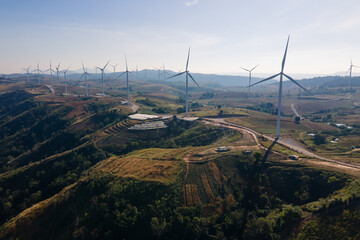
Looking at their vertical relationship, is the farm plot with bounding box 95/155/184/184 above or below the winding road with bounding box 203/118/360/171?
below

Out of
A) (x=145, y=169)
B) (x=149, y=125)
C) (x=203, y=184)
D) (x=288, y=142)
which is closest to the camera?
(x=203, y=184)

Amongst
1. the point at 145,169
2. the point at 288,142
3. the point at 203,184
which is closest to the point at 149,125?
the point at 145,169

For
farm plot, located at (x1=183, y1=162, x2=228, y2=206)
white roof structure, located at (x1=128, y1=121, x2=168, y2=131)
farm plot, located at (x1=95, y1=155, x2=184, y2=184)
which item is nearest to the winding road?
white roof structure, located at (x1=128, y1=121, x2=168, y2=131)

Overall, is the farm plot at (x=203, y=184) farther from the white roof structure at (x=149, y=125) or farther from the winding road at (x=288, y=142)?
the white roof structure at (x=149, y=125)

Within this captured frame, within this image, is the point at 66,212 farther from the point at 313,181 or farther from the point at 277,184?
the point at 313,181

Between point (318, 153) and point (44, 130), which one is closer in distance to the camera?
point (318, 153)

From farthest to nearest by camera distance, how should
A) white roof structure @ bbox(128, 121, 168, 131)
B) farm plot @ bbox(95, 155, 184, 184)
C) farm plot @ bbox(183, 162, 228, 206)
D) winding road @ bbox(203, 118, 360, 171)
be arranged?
white roof structure @ bbox(128, 121, 168, 131) < winding road @ bbox(203, 118, 360, 171) < farm plot @ bbox(95, 155, 184, 184) < farm plot @ bbox(183, 162, 228, 206)

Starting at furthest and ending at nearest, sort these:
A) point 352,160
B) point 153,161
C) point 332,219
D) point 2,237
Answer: point 153,161
point 352,160
point 2,237
point 332,219

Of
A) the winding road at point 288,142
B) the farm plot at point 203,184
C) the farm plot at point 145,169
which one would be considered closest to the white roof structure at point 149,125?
the winding road at point 288,142

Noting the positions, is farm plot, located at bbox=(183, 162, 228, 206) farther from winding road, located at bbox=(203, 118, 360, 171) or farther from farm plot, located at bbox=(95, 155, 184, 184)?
winding road, located at bbox=(203, 118, 360, 171)

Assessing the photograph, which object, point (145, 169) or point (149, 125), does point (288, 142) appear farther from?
point (149, 125)

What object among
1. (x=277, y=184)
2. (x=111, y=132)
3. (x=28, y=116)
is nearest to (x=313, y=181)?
(x=277, y=184)
